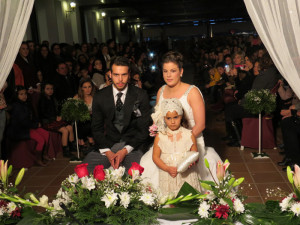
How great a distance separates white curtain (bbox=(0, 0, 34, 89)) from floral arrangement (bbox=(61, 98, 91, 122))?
11.7 ft

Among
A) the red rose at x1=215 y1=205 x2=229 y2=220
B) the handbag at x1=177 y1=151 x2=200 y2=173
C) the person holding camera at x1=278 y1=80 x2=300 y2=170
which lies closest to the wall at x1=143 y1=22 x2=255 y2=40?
the person holding camera at x1=278 y1=80 x2=300 y2=170

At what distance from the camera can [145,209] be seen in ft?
7.61

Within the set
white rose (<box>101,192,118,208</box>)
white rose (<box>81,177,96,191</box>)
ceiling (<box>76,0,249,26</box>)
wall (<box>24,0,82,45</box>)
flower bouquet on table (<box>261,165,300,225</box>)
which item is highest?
ceiling (<box>76,0,249,26</box>)

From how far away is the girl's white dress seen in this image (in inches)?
134

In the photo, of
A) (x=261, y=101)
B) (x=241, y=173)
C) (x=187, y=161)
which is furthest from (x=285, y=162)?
(x=187, y=161)

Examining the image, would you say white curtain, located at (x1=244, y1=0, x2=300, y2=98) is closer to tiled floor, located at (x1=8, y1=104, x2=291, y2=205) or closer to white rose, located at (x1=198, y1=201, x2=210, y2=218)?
white rose, located at (x1=198, y1=201, x2=210, y2=218)

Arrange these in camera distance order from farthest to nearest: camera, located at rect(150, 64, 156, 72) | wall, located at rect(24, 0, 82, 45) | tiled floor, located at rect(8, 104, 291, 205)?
camera, located at rect(150, 64, 156, 72) < wall, located at rect(24, 0, 82, 45) < tiled floor, located at rect(8, 104, 291, 205)

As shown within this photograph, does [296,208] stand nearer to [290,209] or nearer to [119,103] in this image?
[290,209]

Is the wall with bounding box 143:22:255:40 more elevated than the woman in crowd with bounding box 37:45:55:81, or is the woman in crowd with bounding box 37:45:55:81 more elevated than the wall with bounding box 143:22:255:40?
the wall with bounding box 143:22:255:40

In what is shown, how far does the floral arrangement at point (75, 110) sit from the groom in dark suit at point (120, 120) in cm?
261

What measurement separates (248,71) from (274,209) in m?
5.51

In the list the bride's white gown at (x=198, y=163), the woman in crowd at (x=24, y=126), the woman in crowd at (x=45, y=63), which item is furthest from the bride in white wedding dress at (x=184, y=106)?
the woman in crowd at (x=45, y=63)

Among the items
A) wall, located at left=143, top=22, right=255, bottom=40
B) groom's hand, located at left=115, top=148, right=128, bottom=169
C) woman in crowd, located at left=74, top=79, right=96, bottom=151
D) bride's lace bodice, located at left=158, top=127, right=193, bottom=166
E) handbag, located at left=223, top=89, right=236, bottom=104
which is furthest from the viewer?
wall, located at left=143, top=22, right=255, bottom=40

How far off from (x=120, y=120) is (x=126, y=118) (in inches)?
3.3
